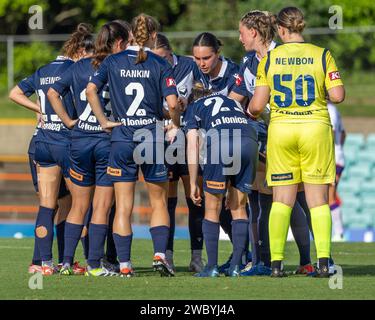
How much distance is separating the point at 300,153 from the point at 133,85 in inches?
59.3

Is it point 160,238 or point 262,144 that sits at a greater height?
point 262,144

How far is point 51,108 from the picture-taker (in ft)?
32.6

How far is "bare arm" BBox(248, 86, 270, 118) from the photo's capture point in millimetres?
9125

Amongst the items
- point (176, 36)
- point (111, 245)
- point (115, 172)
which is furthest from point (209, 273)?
point (176, 36)

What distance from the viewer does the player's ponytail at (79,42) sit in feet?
32.5

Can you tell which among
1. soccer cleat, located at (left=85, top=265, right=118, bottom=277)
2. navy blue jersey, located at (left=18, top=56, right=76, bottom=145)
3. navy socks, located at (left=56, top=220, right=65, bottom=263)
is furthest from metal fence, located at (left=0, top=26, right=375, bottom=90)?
soccer cleat, located at (left=85, top=265, right=118, bottom=277)

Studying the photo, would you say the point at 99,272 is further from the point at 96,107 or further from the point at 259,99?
the point at 259,99

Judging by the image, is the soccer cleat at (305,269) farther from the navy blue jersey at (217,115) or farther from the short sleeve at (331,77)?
the short sleeve at (331,77)

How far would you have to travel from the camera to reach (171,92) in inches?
365

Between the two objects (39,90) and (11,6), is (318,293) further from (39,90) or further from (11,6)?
(11,6)

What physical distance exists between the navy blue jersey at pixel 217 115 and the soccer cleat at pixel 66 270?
1.61 meters

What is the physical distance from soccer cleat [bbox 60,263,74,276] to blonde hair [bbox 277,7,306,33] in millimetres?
2831

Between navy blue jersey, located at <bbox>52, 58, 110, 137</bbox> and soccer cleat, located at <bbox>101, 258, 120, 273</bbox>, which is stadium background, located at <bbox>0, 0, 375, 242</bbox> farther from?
navy blue jersey, located at <bbox>52, 58, 110, 137</bbox>
